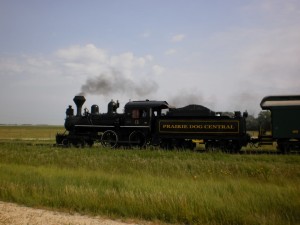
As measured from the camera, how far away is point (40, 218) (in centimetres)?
662

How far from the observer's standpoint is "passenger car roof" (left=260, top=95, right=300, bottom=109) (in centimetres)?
1888

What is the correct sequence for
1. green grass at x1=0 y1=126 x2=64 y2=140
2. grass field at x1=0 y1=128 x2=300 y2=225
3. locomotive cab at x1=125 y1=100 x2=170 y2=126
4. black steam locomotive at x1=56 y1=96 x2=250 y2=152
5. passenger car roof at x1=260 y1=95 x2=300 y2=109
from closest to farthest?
1. grass field at x1=0 y1=128 x2=300 y2=225
2. passenger car roof at x1=260 y1=95 x2=300 y2=109
3. black steam locomotive at x1=56 y1=96 x2=250 y2=152
4. locomotive cab at x1=125 y1=100 x2=170 y2=126
5. green grass at x1=0 y1=126 x2=64 y2=140

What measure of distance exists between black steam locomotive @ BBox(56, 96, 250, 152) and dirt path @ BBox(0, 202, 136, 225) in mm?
→ 13991

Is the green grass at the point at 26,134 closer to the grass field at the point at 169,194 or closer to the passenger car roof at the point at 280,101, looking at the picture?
the passenger car roof at the point at 280,101

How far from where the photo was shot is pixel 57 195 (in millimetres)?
7992

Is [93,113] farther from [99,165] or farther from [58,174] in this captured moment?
[58,174]

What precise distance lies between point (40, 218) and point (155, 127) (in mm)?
15162

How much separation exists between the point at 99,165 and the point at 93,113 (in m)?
10.9

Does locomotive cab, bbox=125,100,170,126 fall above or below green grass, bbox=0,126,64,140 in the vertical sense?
above

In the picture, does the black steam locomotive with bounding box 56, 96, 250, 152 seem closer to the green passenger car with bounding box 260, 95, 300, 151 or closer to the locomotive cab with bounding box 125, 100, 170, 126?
the locomotive cab with bounding box 125, 100, 170, 126

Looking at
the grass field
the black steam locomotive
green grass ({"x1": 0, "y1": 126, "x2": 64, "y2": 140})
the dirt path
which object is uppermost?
the black steam locomotive

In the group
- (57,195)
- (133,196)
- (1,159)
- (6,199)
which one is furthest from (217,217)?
(1,159)

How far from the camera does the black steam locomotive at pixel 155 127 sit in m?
19.9

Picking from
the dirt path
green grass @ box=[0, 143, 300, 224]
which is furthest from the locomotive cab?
the dirt path
